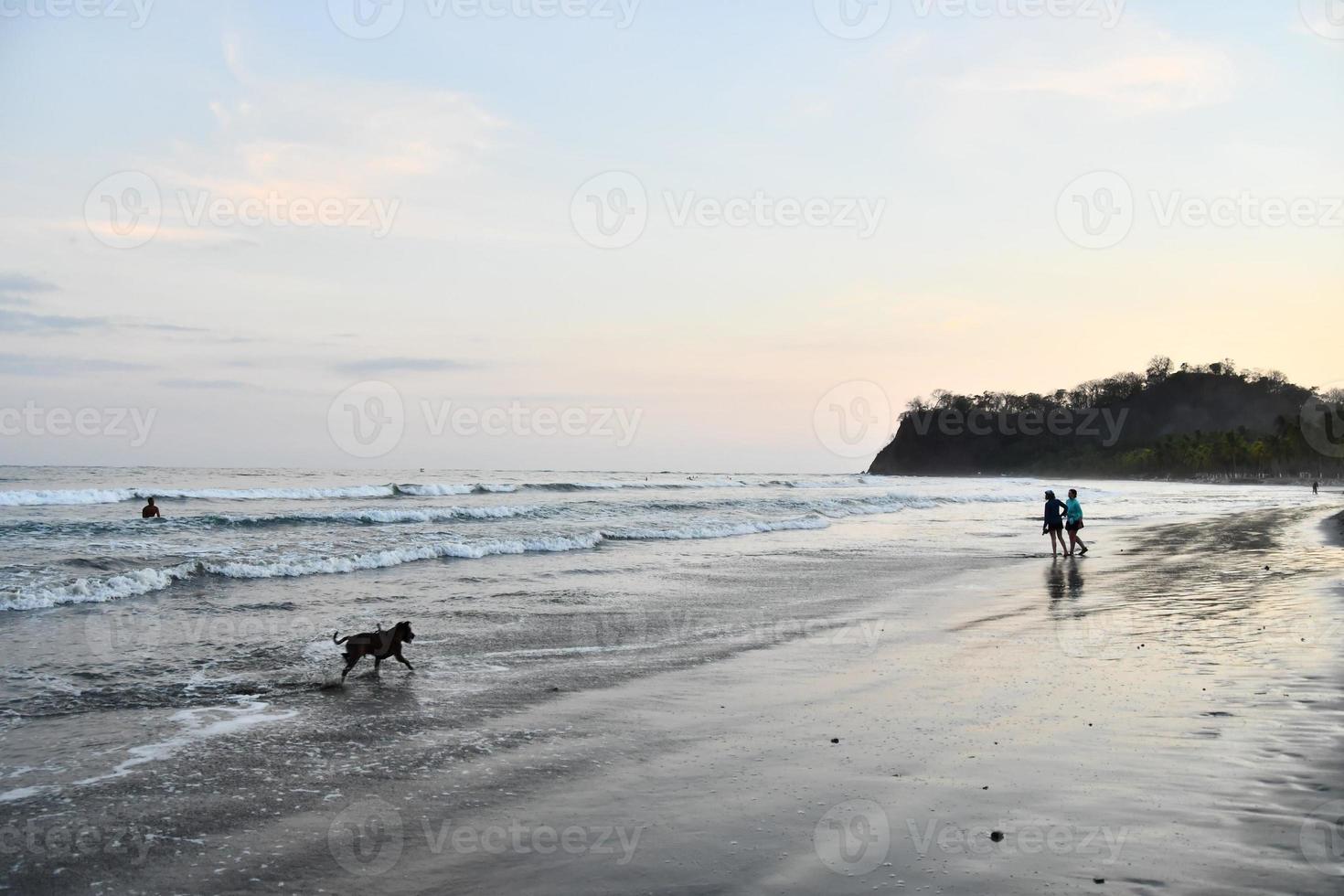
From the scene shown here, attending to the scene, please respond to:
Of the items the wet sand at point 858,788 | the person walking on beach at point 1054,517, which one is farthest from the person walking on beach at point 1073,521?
the wet sand at point 858,788

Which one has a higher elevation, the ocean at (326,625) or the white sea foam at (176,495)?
the white sea foam at (176,495)

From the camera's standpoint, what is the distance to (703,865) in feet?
14.7

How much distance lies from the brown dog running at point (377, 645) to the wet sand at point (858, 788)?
0.63 m

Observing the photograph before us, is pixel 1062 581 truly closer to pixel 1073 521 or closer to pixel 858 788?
pixel 1073 521

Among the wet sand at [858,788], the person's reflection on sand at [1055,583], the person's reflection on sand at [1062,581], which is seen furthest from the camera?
the person's reflection on sand at [1062,581]

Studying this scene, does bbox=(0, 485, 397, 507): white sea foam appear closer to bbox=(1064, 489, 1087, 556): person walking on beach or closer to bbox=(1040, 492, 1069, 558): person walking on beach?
bbox=(1040, 492, 1069, 558): person walking on beach

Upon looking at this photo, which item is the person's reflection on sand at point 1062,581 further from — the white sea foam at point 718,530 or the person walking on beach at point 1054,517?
the white sea foam at point 718,530

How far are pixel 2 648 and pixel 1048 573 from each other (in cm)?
1773

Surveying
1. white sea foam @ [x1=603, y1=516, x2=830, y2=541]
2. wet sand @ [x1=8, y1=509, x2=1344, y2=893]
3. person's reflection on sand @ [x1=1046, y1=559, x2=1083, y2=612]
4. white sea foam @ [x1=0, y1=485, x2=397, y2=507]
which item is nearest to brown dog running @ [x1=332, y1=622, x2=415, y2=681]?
wet sand @ [x1=8, y1=509, x2=1344, y2=893]

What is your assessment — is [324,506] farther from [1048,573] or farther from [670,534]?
[1048,573]

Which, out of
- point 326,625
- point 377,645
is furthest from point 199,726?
point 326,625

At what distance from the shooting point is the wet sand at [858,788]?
441cm

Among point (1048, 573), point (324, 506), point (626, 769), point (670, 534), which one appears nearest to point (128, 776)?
point (626, 769)

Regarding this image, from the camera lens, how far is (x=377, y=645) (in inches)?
377
